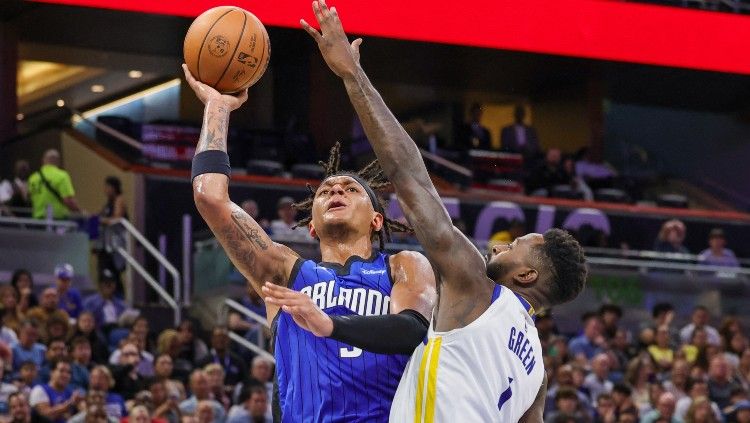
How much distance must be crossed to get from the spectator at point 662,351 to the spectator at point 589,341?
1.71ft

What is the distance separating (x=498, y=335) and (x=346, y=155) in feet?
52.6

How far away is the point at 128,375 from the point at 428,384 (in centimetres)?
696

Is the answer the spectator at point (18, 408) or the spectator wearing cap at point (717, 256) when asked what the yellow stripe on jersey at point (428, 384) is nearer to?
the spectator at point (18, 408)

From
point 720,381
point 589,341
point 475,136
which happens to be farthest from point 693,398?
point 475,136

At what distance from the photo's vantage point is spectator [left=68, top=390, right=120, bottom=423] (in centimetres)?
995

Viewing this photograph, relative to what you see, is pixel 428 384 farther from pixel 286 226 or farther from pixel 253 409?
Result: pixel 286 226

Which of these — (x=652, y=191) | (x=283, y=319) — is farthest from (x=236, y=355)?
(x=652, y=191)

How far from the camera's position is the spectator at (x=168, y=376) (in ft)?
36.8

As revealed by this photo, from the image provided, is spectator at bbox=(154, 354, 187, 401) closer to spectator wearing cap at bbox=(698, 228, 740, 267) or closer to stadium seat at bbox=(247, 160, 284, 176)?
stadium seat at bbox=(247, 160, 284, 176)

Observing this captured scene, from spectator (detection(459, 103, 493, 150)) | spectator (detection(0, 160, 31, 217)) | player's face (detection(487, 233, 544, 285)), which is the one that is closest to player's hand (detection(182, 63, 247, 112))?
player's face (detection(487, 233, 544, 285))

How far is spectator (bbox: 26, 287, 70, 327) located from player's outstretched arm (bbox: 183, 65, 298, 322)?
21.5 ft

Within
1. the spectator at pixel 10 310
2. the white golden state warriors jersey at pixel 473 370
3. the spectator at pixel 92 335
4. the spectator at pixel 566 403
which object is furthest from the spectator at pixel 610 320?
the white golden state warriors jersey at pixel 473 370

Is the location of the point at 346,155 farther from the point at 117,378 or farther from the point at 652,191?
the point at 117,378

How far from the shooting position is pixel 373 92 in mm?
4750
